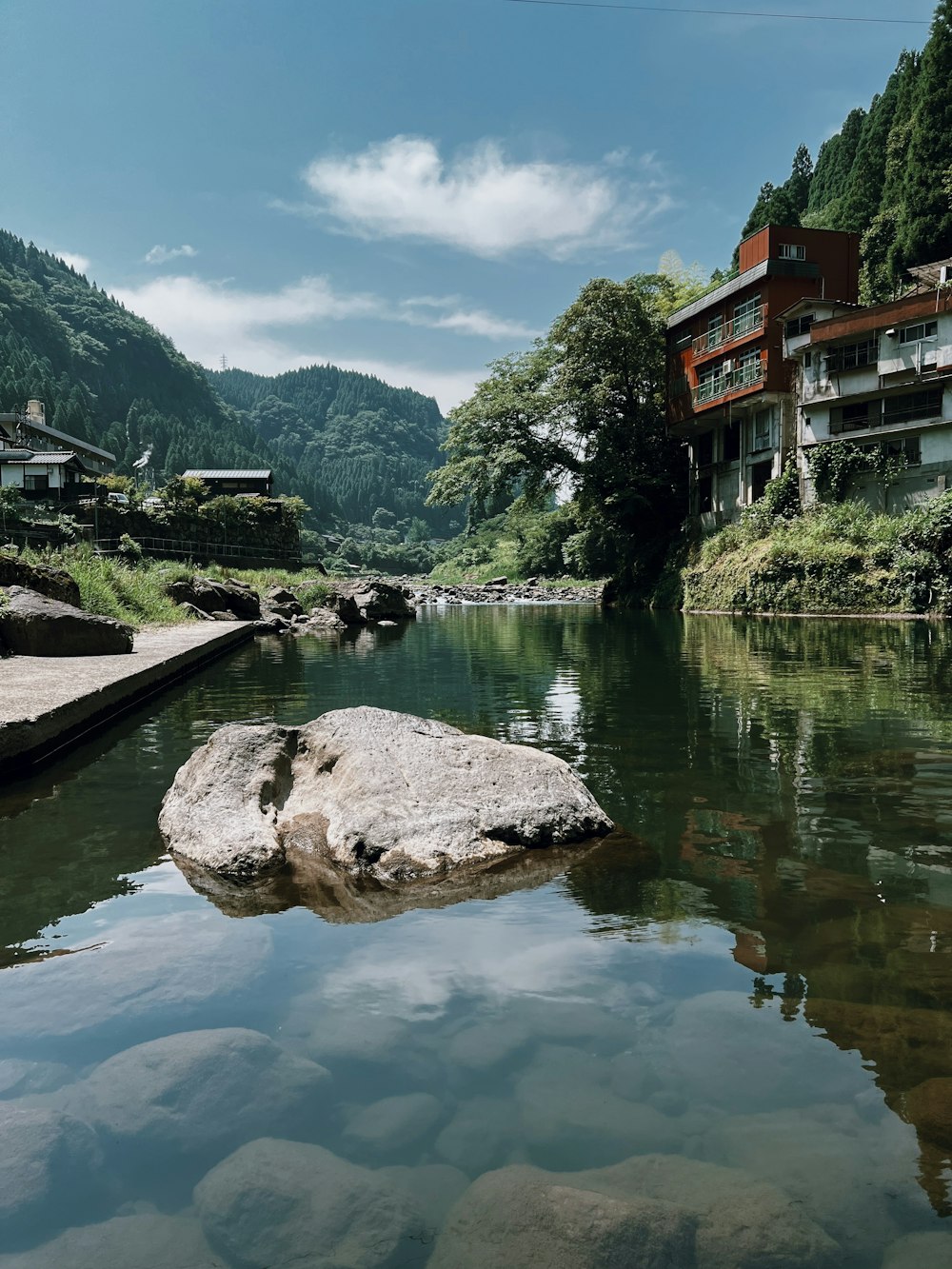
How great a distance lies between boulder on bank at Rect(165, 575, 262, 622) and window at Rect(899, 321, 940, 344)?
25737 mm

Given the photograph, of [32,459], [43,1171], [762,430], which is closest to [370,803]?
[43,1171]

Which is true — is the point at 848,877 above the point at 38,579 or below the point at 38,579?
below

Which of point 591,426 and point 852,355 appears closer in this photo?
point 852,355

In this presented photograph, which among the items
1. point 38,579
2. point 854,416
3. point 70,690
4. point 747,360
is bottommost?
point 70,690

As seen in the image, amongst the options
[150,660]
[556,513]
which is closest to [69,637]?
[150,660]

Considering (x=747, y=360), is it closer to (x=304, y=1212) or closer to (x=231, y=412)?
(x=304, y=1212)

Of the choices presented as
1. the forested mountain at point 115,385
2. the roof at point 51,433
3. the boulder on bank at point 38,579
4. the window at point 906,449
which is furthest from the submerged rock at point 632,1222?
the forested mountain at point 115,385

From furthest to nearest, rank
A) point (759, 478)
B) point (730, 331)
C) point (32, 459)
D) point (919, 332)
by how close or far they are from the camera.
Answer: point (32, 459) → point (759, 478) → point (730, 331) → point (919, 332)

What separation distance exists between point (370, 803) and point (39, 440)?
249 ft

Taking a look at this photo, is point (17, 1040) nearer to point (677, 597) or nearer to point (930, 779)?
point (930, 779)

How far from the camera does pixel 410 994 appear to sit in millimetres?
3459

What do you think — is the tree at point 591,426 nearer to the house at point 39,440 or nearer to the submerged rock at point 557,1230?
the house at point 39,440

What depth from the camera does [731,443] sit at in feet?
136

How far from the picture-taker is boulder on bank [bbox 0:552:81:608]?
15.1 metres
